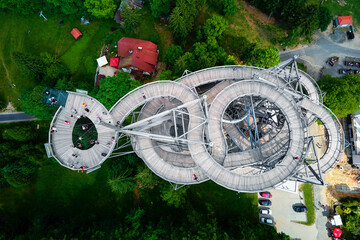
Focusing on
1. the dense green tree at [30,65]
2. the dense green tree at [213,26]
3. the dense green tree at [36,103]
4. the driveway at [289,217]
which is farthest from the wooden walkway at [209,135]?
the dense green tree at [30,65]

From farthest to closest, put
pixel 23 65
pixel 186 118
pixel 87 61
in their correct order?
pixel 87 61, pixel 23 65, pixel 186 118

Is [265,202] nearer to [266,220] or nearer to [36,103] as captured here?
[266,220]

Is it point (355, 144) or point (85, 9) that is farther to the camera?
point (85, 9)

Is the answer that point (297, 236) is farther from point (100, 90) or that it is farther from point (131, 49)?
point (131, 49)

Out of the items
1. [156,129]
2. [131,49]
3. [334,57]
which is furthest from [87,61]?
[334,57]

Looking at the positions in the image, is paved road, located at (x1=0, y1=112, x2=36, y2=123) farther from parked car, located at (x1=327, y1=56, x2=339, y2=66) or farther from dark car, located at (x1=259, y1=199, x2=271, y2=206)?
parked car, located at (x1=327, y1=56, x2=339, y2=66)

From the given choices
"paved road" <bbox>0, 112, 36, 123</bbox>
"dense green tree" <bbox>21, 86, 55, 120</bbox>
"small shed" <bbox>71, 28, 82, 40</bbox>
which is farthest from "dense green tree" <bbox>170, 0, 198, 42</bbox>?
"paved road" <bbox>0, 112, 36, 123</bbox>

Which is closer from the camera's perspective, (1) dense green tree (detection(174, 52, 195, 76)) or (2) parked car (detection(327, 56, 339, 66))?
(1) dense green tree (detection(174, 52, 195, 76))
